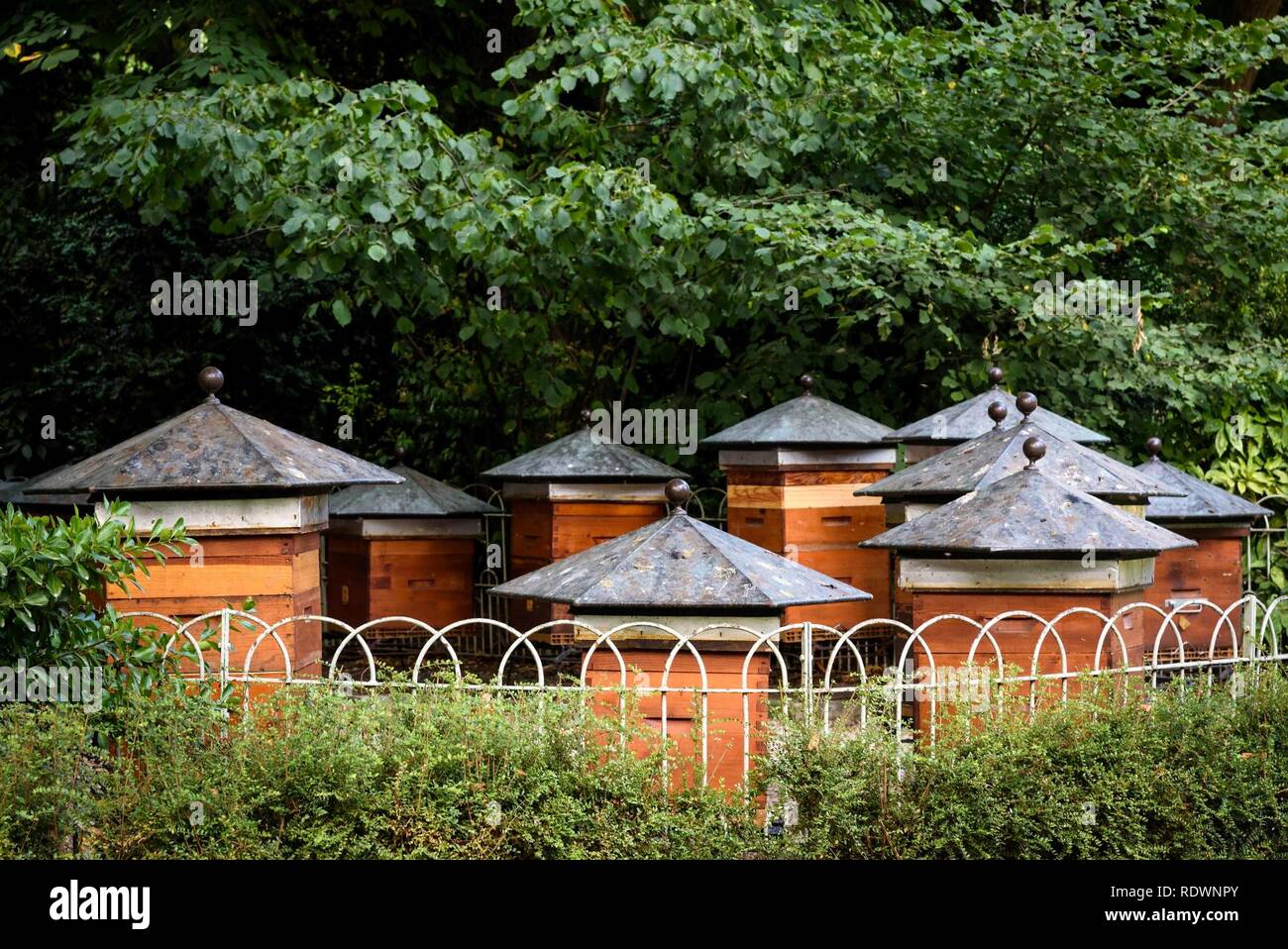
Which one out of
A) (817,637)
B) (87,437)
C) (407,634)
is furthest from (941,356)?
(87,437)

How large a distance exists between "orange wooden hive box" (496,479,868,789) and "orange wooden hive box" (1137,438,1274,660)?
3302 mm

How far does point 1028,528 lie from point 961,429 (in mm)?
2835

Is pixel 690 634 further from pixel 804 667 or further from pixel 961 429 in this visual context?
pixel 961 429

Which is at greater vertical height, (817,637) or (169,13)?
(169,13)

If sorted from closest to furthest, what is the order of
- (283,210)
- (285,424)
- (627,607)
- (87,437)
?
(627,607) < (283,210) < (87,437) < (285,424)

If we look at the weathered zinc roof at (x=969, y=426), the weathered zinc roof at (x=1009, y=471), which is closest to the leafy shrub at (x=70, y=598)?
the weathered zinc roof at (x=1009, y=471)

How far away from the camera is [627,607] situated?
5820 millimetres

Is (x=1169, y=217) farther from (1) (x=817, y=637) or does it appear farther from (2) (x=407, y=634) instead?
(2) (x=407, y=634)

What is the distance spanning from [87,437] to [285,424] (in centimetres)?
188

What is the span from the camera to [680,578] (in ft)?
19.4

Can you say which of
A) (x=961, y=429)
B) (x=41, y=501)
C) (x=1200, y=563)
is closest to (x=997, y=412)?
(x=961, y=429)

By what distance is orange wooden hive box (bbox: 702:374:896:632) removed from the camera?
9219 millimetres

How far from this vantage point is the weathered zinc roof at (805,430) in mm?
9266

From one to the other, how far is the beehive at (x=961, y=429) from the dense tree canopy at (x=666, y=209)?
895 millimetres
